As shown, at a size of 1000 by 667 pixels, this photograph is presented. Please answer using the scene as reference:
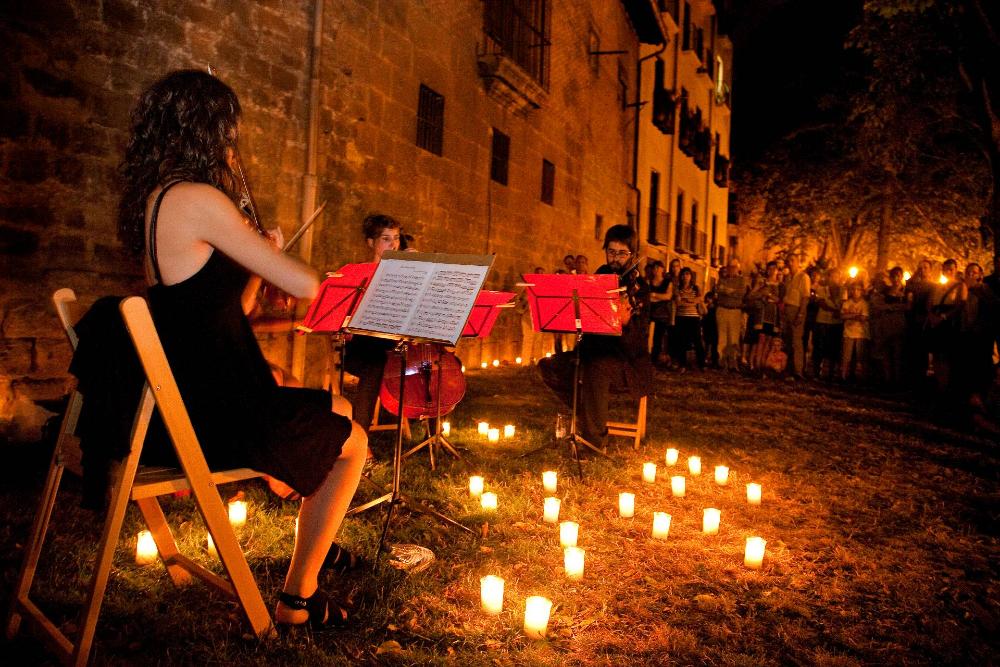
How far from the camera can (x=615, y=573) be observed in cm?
301

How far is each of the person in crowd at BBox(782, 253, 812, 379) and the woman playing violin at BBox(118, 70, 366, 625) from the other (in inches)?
404

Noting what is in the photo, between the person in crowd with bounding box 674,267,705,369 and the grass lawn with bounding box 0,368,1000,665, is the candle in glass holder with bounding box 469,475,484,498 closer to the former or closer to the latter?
the grass lawn with bounding box 0,368,1000,665

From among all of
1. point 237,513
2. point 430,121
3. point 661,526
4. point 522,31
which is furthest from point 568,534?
point 522,31

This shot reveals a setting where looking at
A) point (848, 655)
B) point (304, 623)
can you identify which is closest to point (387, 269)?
point (304, 623)

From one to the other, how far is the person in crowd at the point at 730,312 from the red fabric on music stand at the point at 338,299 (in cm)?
858

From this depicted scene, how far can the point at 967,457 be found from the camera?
5.52 metres

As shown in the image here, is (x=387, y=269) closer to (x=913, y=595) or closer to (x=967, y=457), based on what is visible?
(x=913, y=595)

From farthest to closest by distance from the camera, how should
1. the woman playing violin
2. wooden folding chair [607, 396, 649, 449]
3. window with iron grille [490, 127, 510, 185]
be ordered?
window with iron grille [490, 127, 510, 185] → wooden folding chair [607, 396, 649, 449] → the woman playing violin

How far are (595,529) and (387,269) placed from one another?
1.81 m

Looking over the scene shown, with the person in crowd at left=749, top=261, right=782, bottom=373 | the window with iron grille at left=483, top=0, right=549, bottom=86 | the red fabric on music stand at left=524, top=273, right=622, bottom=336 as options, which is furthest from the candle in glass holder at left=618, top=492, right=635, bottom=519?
the window with iron grille at left=483, top=0, right=549, bottom=86

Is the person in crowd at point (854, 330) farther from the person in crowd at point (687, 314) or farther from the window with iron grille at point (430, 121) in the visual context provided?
the window with iron grille at point (430, 121)

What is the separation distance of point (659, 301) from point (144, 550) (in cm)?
932

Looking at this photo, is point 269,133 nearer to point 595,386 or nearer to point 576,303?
point 576,303

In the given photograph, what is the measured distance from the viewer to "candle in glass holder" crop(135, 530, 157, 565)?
9.23 ft
